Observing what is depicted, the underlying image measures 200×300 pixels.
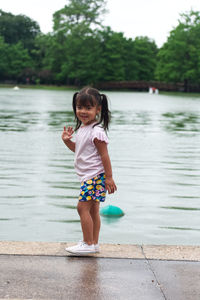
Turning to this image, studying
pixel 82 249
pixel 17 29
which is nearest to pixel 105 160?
pixel 82 249

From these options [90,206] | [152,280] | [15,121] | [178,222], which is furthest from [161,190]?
[15,121]

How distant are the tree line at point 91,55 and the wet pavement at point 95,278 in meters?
77.1

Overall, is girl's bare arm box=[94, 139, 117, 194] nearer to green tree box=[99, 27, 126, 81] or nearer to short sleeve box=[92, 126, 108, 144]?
short sleeve box=[92, 126, 108, 144]

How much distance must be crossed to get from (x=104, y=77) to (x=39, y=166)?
3150 inches

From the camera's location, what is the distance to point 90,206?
4105 millimetres

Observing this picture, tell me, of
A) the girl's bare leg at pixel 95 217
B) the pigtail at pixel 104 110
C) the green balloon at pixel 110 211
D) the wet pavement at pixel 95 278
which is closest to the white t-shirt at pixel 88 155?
the pigtail at pixel 104 110

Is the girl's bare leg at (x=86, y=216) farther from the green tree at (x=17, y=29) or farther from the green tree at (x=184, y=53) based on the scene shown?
the green tree at (x=17, y=29)

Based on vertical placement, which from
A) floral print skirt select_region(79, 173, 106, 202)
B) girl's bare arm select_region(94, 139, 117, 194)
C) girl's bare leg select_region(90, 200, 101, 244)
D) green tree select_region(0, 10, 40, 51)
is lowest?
girl's bare leg select_region(90, 200, 101, 244)

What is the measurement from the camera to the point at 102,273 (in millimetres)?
3457

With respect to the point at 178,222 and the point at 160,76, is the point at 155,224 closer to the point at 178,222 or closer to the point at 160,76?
the point at 178,222

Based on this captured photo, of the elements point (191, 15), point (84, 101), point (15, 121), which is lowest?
point (15, 121)

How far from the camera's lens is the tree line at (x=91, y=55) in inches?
3194

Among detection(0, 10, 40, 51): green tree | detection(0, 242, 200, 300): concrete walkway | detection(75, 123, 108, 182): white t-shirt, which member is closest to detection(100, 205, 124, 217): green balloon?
detection(0, 242, 200, 300): concrete walkway

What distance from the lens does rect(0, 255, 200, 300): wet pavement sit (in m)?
3.11
